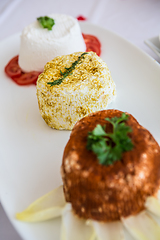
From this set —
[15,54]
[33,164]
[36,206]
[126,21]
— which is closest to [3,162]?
[33,164]

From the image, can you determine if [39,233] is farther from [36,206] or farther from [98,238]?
[98,238]

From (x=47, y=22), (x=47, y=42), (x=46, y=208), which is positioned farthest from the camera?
(x=47, y=22)

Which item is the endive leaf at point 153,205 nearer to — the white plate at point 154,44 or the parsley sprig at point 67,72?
the parsley sprig at point 67,72

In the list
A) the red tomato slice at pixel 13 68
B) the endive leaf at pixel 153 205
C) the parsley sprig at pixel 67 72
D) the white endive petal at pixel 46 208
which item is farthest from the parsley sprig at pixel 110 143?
the red tomato slice at pixel 13 68

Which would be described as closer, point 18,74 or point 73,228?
point 73,228

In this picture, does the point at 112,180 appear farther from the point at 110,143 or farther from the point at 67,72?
the point at 67,72

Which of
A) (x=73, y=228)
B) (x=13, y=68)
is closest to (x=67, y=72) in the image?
(x=13, y=68)


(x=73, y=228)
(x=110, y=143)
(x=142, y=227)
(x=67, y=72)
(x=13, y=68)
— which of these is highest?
(x=110, y=143)
